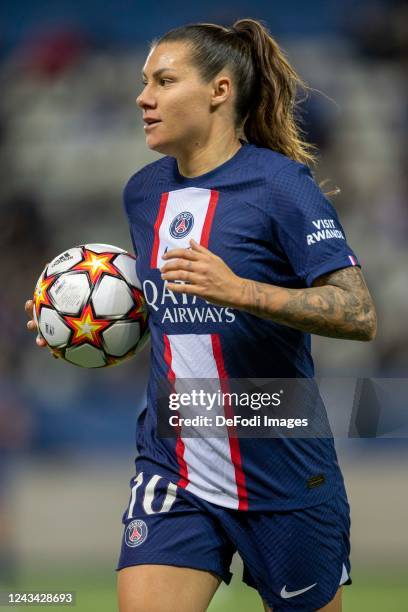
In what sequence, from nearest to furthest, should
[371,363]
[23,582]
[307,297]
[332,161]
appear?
[307,297] → [23,582] → [371,363] → [332,161]

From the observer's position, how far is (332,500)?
3.31 metres

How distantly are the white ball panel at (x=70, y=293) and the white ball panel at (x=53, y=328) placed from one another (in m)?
0.04

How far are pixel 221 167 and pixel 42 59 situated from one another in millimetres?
7927

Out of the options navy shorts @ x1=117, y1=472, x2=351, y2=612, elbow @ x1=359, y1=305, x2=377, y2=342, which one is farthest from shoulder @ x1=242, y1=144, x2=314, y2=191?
navy shorts @ x1=117, y1=472, x2=351, y2=612

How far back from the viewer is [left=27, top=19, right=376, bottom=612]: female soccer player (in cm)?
309

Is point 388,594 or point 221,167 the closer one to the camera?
point 221,167

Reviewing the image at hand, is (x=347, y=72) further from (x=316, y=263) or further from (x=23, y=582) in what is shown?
(x=316, y=263)

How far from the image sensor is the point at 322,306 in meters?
2.95

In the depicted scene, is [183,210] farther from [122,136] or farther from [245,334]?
[122,136]

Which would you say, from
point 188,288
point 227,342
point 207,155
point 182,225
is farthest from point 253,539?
point 207,155

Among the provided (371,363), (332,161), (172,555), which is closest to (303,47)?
(332,161)

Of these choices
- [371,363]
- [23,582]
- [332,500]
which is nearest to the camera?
[332,500]

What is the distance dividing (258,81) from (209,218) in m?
0.59

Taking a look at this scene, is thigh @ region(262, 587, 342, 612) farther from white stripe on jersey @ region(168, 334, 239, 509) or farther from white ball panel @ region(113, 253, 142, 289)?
white ball panel @ region(113, 253, 142, 289)
